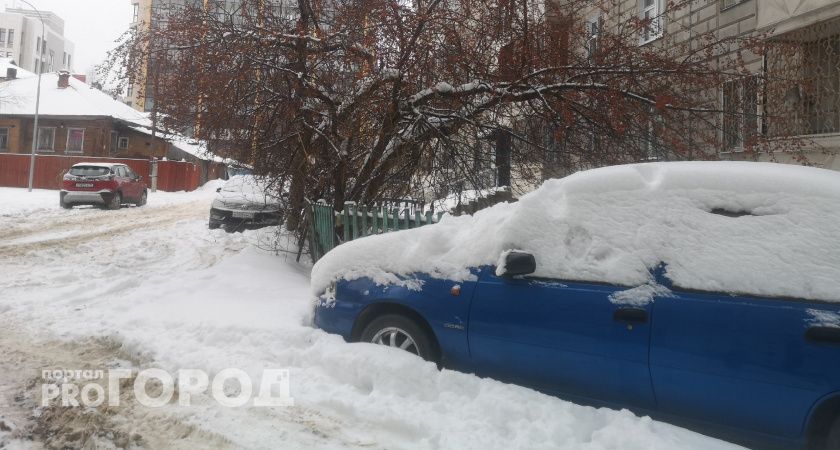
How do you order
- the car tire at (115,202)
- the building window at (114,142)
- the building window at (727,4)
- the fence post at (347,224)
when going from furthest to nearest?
the building window at (114,142) < the car tire at (115,202) < the building window at (727,4) < the fence post at (347,224)

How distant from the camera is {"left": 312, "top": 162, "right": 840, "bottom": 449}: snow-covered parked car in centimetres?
287

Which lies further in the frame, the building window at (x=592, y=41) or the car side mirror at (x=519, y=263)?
the building window at (x=592, y=41)

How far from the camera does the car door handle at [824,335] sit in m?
2.71

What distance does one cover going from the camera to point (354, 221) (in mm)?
7527

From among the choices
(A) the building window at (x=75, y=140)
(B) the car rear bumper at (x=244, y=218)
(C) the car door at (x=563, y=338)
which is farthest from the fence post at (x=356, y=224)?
(A) the building window at (x=75, y=140)

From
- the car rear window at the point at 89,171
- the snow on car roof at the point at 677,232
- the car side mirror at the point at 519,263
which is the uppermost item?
the car rear window at the point at 89,171

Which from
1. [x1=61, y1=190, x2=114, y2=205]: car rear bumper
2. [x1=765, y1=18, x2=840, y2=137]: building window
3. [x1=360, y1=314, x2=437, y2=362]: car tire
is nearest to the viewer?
[x1=360, y1=314, x2=437, y2=362]: car tire

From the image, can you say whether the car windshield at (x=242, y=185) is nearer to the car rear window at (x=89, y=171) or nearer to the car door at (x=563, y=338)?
the car rear window at (x=89, y=171)

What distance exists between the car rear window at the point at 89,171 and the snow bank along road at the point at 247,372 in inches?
525

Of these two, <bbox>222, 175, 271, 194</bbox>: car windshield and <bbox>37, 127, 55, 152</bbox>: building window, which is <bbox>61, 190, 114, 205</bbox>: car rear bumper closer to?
<bbox>222, 175, 271, 194</bbox>: car windshield

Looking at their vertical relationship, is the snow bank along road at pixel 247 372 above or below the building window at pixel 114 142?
below

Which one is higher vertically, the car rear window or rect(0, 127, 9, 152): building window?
rect(0, 127, 9, 152): building window

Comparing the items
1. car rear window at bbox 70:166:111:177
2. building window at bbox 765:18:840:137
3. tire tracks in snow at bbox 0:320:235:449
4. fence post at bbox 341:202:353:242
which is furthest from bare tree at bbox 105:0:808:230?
car rear window at bbox 70:166:111:177

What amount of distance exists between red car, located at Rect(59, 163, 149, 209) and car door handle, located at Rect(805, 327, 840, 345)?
21326mm
